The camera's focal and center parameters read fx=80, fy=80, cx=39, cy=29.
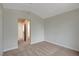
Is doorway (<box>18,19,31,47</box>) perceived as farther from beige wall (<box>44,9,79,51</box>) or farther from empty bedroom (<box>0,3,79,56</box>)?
beige wall (<box>44,9,79,51</box>)

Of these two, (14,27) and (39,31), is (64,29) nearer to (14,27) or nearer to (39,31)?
(39,31)

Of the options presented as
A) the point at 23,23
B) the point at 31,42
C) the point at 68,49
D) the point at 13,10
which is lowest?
the point at 68,49

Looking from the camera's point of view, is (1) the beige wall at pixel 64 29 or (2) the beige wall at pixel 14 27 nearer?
(2) the beige wall at pixel 14 27

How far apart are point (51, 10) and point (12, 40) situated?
44.5 inches

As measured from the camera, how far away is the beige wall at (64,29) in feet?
6.17

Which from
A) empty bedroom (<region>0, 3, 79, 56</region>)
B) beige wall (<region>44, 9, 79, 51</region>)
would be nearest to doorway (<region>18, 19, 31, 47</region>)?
empty bedroom (<region>0, 3, 79, 56</region>)

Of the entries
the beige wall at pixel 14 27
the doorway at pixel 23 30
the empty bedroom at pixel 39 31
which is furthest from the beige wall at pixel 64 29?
the doorway at pixel 23 30

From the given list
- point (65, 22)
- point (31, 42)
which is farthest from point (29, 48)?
point (65, 22)

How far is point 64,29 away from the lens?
6.48 ft

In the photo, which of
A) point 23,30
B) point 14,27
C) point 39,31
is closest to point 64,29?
point 39,31

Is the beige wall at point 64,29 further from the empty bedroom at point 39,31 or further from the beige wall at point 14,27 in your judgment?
the beige wall at point 14,27

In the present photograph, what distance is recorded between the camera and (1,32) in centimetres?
161

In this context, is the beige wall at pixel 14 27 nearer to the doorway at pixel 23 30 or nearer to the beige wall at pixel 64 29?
the doorway at pixel 23 30

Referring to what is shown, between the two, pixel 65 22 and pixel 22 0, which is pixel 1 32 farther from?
pixel 65 22
